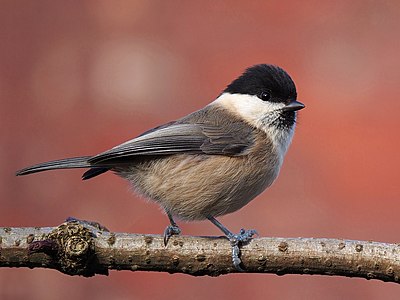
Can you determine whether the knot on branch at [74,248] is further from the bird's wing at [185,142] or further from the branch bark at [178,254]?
the bird's wing at [185,142]

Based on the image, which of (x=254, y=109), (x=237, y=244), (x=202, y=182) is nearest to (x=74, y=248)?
(x=237, y=244)

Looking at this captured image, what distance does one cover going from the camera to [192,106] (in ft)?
7.05

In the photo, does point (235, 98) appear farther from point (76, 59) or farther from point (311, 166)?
point (76, 59)

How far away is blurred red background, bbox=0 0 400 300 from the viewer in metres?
2.02

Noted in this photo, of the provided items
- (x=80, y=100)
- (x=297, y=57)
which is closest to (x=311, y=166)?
(x=297, y=57)

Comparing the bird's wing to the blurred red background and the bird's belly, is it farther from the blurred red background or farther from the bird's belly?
the blurred red background

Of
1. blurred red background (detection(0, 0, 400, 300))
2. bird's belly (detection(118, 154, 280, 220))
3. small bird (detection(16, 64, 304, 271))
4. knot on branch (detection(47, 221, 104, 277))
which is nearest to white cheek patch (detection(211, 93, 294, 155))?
small bird (detection(16, 64, 304, 271))

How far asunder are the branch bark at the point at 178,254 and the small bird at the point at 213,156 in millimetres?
246

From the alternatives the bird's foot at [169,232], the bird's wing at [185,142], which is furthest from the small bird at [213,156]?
the bird's foot at [169,232]

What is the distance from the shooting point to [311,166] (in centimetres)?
208

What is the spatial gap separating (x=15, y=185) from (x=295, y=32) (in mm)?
898

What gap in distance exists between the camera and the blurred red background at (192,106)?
2.02 metres

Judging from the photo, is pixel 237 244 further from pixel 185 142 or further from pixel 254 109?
pixel 254 109

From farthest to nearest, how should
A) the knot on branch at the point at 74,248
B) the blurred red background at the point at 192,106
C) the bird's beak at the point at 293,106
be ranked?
the blurred red background at the point at 192,106 → the bird's beak at the point at 293,106 → the knot on branch at the point at 74,248
